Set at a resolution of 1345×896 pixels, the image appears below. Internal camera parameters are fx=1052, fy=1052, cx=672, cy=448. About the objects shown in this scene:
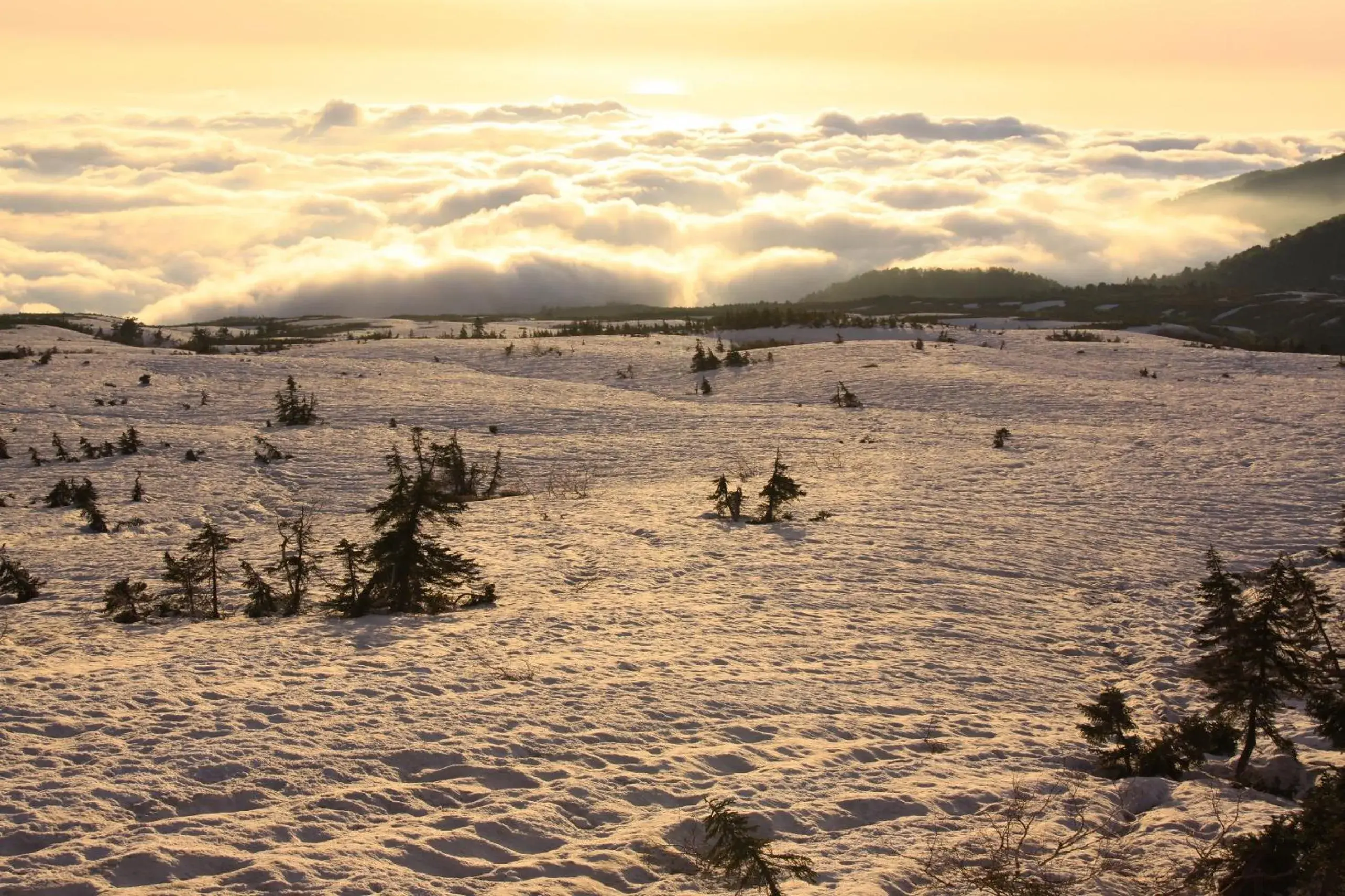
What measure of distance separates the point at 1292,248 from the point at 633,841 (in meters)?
95.6

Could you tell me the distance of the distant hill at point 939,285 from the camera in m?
98.7

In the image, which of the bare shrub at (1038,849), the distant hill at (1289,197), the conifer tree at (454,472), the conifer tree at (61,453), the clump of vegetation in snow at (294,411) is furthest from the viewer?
the distant hill at (1289,197)

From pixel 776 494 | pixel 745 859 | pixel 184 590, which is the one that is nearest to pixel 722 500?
pixel 776 494

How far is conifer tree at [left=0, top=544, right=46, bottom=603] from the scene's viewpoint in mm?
9188

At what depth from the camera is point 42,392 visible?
21062mm

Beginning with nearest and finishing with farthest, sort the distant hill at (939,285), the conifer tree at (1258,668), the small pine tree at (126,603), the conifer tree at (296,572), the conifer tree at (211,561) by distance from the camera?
the conifer tree at (1258,668) < the small pine tree at (126,603) < the conifer tree at (211,561) < the conifer tree at (296,572) < the distant hill at (939,285)

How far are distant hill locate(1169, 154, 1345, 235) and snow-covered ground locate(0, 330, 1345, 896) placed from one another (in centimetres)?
15340

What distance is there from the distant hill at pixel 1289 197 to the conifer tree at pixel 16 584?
534 feet

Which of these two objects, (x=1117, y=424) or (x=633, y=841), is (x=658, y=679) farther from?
(x=1117, y=424)

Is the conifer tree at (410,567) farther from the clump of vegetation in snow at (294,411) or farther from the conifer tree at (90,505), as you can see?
the clump of vegetation in snow at (294,411)

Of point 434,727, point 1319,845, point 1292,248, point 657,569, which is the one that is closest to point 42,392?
point 657,569

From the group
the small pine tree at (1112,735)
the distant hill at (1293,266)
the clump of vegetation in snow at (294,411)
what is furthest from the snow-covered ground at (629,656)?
the distant hill at (1293,266)

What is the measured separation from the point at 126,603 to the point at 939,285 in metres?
103

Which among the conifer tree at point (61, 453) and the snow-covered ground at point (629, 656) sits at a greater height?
the conifer tree at point (61, 453)
